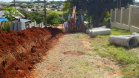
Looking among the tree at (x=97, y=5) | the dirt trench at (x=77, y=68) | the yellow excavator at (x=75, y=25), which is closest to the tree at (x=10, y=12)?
the yellow excavator at (x=75, y=25)

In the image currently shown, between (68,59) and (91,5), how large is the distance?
757 inches

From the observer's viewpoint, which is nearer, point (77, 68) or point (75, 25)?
point (77, 68)

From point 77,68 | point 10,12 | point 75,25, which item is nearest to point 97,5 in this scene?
point 75,25

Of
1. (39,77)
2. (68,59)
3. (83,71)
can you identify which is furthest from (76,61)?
(39,77)

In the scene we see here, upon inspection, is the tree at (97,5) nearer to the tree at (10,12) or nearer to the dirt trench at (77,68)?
the tree at (10,12)

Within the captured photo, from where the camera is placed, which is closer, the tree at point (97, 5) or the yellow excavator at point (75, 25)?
the yellow excavator at point (75, 25)

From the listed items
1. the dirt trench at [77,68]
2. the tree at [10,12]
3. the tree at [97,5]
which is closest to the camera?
the dirt trench at [77,68]

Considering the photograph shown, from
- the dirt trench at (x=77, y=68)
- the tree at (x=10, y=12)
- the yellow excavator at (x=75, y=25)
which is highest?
the tree at (x=10, y=12)

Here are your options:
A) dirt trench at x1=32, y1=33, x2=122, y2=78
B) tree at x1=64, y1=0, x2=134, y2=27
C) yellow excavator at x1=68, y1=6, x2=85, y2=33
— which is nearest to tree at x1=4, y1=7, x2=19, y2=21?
yellow excavator at x1=68, y1=6, x2=85, y2=33

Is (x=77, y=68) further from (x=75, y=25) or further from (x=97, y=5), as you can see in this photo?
(x=97, y=5)

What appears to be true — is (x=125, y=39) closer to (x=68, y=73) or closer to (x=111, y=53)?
(x=111, y=53)

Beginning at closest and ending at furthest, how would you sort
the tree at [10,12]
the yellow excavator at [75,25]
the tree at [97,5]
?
1. the tree at [10,12]
2. the yellow excavator at [75,25]
3. the tree at [97,5]

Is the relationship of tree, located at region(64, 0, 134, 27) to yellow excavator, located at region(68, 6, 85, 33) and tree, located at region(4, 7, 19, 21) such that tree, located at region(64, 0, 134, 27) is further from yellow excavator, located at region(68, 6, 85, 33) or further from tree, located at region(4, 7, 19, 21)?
tree, located at region(4, 7, 19, 21)

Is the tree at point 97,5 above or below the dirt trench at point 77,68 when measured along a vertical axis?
above
